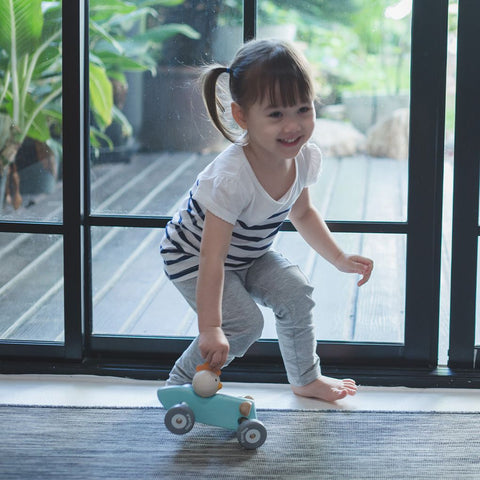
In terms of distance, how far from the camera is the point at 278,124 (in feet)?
5.25

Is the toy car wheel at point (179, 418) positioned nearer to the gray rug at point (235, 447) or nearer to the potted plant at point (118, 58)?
the gray rug at point (235, 447)

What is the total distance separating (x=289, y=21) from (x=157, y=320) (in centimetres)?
82

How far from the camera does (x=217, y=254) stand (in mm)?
1612

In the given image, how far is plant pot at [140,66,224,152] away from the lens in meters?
1.98

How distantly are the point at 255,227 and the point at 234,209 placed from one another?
12 centimetres

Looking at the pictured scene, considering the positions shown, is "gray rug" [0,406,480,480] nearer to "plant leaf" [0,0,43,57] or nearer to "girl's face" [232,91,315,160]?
"girl's face" [232,91,315,160]

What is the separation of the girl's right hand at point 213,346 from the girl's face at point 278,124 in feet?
1.25

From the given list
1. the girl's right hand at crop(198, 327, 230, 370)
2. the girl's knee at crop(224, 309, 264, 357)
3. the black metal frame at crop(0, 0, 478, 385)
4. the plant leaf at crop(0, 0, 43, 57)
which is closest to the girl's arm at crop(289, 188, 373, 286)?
the black metal frame at crop(0, 0, 478, 385)

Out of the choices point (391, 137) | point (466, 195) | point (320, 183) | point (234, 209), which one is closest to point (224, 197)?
point (234, 209)

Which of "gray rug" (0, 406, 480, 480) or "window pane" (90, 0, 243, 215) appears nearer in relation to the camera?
"gray rug" (0, 406, 480, 480)

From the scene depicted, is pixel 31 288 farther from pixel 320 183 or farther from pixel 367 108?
pixel 367 108

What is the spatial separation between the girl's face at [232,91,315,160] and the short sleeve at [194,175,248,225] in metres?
0.10

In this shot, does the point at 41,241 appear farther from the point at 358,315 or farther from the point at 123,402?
the point at 358,315

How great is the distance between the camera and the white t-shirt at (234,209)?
1635 millimetres
